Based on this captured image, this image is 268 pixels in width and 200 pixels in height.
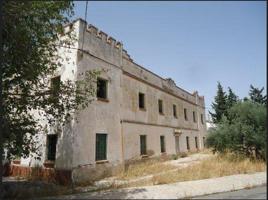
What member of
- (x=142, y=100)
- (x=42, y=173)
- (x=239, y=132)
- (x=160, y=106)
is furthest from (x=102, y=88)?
(x=239, y=132)

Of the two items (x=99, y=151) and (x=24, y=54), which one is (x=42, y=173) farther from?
(x=24, y=54)

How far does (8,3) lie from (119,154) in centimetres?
997

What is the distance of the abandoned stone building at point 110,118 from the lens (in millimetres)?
11594

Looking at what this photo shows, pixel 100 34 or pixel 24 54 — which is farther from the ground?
pixel 100 34

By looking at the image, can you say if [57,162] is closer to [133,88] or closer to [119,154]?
[119,154]

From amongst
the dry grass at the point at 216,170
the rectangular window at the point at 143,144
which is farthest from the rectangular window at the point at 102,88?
the dry grass at the point at 216,170

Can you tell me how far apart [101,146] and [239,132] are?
7700 millimetres

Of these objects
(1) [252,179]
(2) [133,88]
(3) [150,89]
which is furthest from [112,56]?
(1) [252,179]

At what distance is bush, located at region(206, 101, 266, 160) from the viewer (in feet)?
41.4

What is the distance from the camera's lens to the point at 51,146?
1222cm

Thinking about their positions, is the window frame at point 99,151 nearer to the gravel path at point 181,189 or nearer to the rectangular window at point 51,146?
the rectangular window at point 51,146

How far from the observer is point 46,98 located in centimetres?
893

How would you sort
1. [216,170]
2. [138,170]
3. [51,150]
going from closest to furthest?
[216,170] < [51,150] < [138,170]

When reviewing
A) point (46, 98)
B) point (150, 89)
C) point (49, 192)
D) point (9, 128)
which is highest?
point (150, 89)
